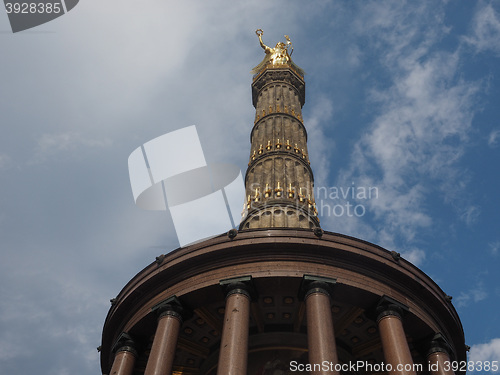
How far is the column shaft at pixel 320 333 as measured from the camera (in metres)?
17.0

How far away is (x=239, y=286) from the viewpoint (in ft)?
65.2

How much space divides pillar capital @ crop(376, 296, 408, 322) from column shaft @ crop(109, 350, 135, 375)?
9.42 meters

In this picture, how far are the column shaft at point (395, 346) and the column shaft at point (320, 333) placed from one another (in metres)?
2.13

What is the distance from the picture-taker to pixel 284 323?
75.6ft

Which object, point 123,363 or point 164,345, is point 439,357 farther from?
point 123,363

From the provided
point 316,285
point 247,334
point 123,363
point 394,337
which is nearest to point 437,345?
point 394,337

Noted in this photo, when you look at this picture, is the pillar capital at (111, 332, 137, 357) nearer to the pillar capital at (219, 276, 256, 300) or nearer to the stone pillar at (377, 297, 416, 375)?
the pillar capital at (219, 276, 256, 300)

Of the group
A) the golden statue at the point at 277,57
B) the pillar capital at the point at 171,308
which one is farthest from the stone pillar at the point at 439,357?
the golden statue at the point at 277,57

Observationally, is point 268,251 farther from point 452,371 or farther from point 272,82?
point 272,82

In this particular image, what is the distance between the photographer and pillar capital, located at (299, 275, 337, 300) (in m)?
19.7

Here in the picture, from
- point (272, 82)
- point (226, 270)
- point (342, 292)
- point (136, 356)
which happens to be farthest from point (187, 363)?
point (272, 82)

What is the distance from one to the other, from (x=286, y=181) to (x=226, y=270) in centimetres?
1093

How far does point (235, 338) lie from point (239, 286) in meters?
2.43

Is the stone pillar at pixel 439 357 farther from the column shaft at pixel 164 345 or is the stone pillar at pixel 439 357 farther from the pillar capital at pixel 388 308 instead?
the column shaft at pixel 164 345
